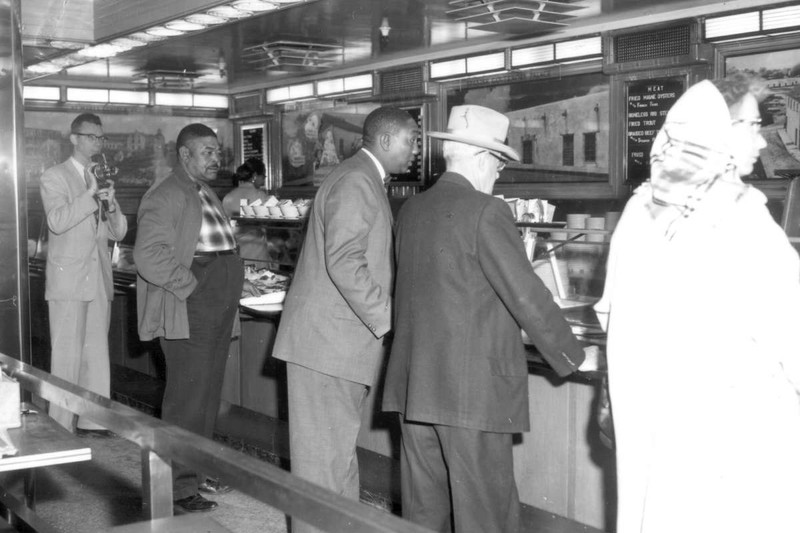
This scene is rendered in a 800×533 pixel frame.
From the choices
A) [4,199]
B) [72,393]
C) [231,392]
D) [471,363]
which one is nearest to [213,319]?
[4,199]

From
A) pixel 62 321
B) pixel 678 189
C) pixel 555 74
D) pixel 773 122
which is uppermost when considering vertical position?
pixel 555 74

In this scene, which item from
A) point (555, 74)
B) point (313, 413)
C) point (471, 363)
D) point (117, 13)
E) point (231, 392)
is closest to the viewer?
point (471, 363)

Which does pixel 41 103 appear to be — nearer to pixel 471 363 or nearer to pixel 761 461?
pixel 471 363

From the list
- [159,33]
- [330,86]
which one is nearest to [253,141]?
[330,86]

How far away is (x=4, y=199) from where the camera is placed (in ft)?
12.7

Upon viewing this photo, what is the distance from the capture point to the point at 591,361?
3316mm

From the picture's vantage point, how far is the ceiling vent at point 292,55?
782cm

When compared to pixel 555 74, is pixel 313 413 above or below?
below

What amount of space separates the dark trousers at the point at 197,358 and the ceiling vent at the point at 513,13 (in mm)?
2347

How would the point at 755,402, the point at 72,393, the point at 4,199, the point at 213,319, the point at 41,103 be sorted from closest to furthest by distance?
the point at 755,402 → the point at 72,393 → the point at 4,199 → the point at 213,319 → the point at 41,103

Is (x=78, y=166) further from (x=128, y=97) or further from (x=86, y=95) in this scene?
(x=128, y=97)

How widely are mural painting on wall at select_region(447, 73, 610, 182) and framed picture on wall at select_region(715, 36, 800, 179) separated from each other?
1251mm

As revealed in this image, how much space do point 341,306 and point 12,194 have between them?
1.51 m

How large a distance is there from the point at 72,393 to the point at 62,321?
10.5 feet
